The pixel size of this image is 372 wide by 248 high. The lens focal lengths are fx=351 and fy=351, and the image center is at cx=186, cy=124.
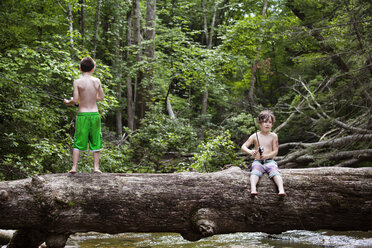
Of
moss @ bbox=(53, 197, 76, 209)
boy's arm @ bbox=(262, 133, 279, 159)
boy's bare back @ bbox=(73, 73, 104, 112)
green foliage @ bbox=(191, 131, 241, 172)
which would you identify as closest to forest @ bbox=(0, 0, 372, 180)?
green foliage @ bbox=(191, 131, 241, 172)

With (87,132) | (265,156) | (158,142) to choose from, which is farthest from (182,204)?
(158,142)

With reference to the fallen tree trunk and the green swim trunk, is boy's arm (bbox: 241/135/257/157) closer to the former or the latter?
the fallen tree trunk

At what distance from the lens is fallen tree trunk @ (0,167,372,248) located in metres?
4.09

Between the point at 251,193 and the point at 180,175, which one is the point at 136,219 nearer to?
the point at 180,175

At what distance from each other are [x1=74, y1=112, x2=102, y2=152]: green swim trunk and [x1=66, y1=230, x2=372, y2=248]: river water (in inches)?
107

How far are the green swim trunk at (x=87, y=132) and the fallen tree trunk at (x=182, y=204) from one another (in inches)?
18.8

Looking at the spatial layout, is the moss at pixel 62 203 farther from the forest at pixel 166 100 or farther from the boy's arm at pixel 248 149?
the boy's arm at pixel 248 149

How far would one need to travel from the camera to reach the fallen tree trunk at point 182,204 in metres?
4.09

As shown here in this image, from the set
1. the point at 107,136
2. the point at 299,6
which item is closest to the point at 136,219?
the point at 107,136

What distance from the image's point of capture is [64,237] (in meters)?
4.23

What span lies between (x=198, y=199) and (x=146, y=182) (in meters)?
0.69

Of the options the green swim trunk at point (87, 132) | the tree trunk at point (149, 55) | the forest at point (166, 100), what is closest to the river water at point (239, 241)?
the forest at point (166, 100)

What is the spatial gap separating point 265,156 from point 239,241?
9.78 feet

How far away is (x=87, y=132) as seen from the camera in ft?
15.5
